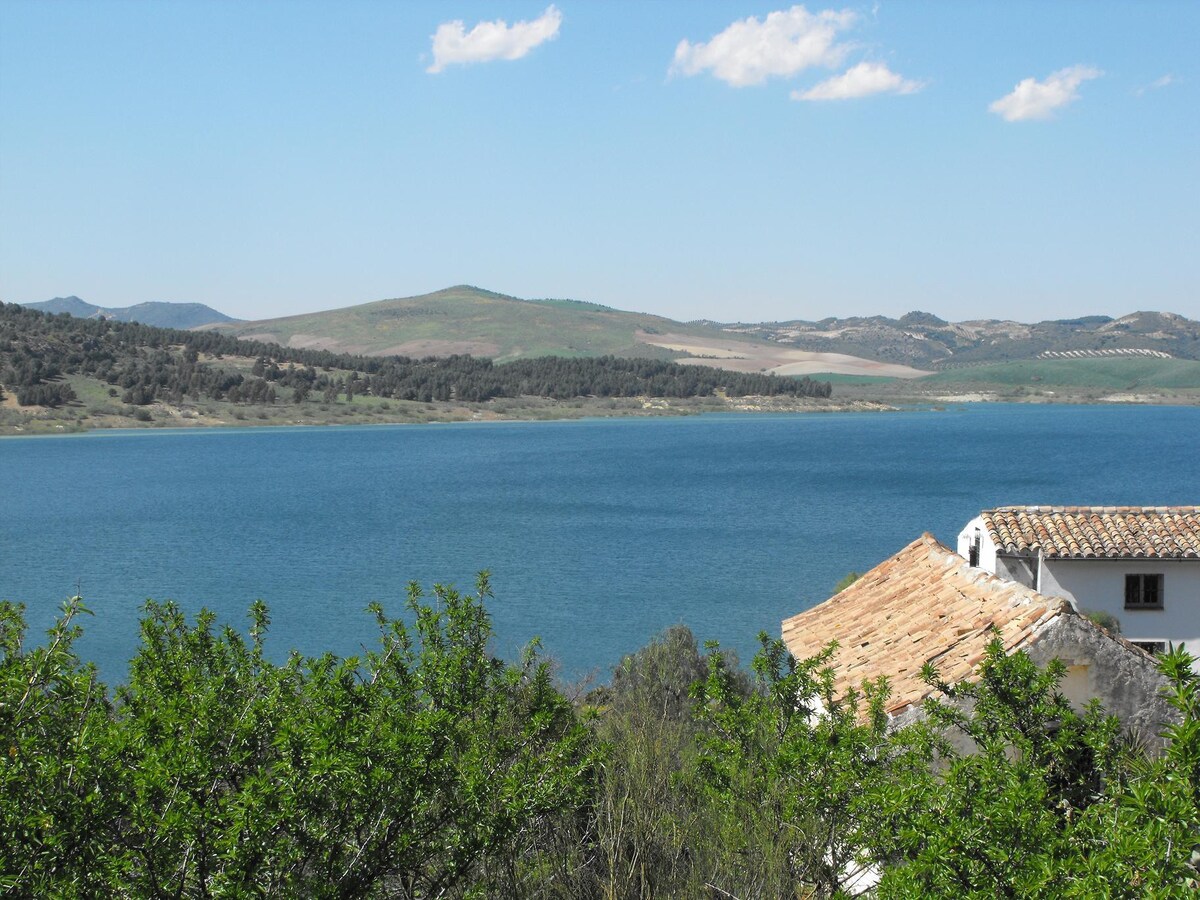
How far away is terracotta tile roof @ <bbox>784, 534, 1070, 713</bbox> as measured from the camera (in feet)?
36.4

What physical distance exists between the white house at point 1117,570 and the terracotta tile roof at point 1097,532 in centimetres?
2

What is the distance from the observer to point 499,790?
5.67 m

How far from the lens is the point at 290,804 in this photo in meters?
4.54

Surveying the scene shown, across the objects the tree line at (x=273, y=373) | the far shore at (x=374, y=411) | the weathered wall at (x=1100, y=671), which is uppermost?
the tree line at (x=273, y=373)

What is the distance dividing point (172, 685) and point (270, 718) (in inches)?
37.3

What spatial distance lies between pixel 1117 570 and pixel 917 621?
5.37 metres

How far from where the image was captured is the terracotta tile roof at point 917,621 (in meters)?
11.1

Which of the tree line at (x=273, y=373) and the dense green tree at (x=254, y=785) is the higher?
the tree line at (x=273, y=373)

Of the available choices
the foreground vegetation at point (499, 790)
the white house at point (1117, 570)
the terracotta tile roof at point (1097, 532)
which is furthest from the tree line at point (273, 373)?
the foreground vegetation at point (499, 790)

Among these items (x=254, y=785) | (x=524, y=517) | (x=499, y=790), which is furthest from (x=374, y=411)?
(x=254, y=785)

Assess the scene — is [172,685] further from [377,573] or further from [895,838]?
[377,573]

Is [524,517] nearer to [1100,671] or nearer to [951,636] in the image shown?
[951,636]

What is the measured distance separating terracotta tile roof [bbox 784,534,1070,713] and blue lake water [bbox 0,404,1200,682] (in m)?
4.82

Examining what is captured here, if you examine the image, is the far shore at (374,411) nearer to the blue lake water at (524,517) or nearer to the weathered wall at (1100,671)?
the blue lake water at (524,517)
